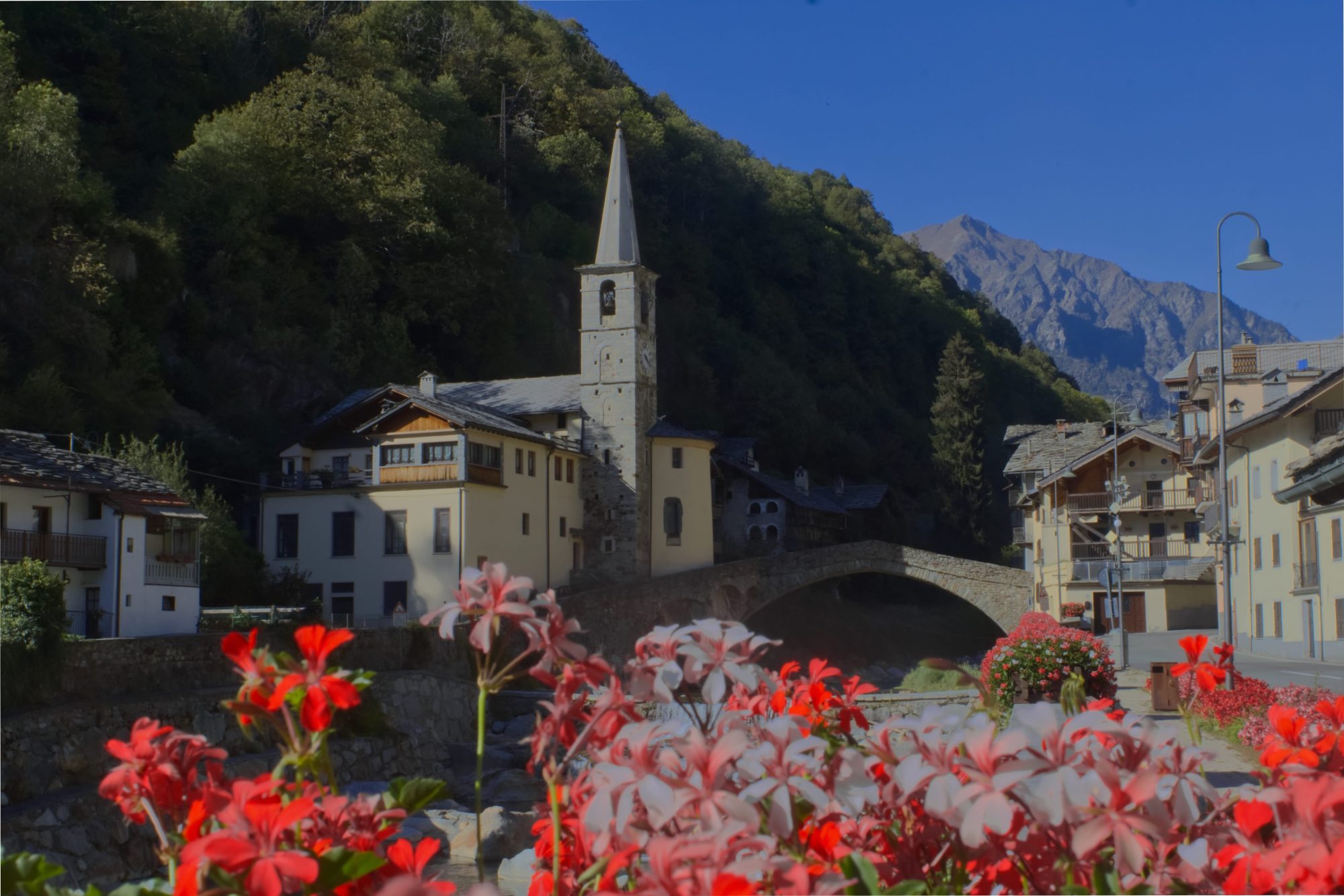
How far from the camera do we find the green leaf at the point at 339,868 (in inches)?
79.7

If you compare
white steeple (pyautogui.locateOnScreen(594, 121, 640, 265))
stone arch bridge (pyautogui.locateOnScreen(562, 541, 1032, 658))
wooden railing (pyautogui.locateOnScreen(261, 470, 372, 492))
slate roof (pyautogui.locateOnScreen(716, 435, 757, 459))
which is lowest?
stone arch bridge (pyautogui.locateOnScreen(562, 541, 1032, 658))

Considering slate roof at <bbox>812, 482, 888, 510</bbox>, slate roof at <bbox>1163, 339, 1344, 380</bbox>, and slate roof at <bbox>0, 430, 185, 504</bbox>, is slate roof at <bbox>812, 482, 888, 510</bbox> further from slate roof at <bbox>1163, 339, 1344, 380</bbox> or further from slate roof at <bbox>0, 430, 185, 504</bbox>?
slate roof at <bbox>0, 430, 185, 504</bbox>

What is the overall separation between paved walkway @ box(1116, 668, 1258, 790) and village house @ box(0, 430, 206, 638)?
17578mm

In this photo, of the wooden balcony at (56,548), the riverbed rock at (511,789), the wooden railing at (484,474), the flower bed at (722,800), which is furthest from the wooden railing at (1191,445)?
the flower bed at (722,800)

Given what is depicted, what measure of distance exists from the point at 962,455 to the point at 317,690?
213 ft

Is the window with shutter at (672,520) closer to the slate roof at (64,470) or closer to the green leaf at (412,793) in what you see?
the slate roof at (64,470)

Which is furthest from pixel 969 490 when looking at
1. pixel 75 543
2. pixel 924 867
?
pixel 924 867

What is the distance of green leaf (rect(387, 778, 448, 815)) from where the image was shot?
242cm

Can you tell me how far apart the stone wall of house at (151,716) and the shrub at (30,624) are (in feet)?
1.26

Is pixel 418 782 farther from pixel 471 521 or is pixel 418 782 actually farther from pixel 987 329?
pixel 987 329

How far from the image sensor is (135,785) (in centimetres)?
243

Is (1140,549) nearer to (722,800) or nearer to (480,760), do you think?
(480,760)

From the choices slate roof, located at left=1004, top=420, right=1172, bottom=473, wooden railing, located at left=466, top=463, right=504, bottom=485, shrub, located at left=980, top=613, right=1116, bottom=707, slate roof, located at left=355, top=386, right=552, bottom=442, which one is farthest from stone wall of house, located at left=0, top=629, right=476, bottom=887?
slate roof, located at left=1004, top=420, right=1172, bottom=473

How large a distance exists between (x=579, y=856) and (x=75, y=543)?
1002 inches
